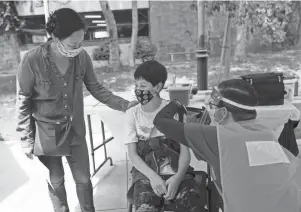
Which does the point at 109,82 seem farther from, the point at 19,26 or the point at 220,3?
the point at 220,3

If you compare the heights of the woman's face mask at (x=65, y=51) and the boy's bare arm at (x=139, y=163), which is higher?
the woman's face mask at (x=65, y=51)

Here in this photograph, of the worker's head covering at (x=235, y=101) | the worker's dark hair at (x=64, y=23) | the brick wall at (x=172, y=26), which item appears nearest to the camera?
the worker's head covering at (x=235, y=101)

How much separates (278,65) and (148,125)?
3731 mm

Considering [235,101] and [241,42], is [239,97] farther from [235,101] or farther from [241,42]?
[241,42]

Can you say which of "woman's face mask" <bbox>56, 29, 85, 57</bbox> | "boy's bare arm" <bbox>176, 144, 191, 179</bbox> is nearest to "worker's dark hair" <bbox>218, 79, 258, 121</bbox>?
"boy's bare arm" <bbox>176, 144, 191, 179</bbox>

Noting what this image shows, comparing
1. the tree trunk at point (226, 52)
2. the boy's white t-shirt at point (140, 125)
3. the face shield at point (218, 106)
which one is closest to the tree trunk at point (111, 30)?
the tree trunk at point (226, 52)

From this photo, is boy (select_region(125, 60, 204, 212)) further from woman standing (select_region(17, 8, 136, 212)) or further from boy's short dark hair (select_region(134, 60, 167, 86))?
woman standing (select_region(17, 8, 136, 212))

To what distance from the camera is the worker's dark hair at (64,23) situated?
1.59 metres

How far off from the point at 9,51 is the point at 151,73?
149 inches

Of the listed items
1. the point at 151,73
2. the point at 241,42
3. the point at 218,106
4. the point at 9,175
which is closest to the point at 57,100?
the point at 151,73

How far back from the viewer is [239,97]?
1324 mm

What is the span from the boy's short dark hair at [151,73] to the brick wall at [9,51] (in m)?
3.59

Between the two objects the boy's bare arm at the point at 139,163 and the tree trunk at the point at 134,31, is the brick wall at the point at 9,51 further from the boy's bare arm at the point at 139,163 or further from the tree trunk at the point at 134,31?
the boy's bare arm at the point at 139,163

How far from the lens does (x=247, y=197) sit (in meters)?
1.19
